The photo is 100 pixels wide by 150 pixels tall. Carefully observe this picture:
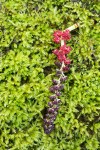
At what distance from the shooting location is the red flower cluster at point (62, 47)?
318cm

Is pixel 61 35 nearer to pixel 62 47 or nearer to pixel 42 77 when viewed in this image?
pixel 62 47

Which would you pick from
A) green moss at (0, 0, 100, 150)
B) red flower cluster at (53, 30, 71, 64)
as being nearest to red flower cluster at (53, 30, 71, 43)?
red flower cluster at (53, 30, 71, 64)

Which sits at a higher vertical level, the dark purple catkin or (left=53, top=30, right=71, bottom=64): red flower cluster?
(left=53, top=30, right=71, bottom=64): red flower cluster

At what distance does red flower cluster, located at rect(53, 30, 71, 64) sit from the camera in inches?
125

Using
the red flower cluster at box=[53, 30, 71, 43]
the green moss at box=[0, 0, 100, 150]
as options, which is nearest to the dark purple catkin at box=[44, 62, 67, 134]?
the green moss at box=[0, 0, 100, 150]

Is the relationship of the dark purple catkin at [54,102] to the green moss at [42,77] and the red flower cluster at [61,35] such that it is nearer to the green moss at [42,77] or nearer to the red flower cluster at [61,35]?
the green moss at [42,77]

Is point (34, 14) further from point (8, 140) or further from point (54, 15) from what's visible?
point (8, 140)

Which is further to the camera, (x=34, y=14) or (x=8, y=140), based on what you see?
(x=34, y=14)

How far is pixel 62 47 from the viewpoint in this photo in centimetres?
320

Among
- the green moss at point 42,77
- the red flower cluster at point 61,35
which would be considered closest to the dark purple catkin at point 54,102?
the green moss at point 42,77

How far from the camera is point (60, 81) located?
320cm

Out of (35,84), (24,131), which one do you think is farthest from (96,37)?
(24,131)

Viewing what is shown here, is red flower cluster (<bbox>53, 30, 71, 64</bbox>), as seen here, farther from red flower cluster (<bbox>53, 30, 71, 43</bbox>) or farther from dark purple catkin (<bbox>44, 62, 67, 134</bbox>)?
dark purple catkin (<bbox>44, 62, 67, 134</bbox>)

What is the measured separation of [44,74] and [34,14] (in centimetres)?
64
